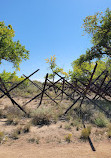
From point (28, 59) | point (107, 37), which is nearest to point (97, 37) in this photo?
point (107, 37)

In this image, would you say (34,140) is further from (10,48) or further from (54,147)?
(10,48)

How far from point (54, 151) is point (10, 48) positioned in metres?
12.5

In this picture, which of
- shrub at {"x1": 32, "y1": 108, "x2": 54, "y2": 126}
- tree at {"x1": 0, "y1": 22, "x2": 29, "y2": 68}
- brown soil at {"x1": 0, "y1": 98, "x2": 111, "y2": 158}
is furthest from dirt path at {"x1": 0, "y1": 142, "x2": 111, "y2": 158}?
tree at {"x1": 0, "y1": 22, "x2": 29, "y2": 68}

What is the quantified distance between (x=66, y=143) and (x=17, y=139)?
2.24m

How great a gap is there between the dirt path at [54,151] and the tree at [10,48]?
11.2m

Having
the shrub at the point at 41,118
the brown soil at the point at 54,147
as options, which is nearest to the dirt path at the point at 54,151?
the brown soil at the point at 54,147

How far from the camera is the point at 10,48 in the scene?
12.9 m

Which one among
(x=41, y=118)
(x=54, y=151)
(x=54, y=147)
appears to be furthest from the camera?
(x=41, y=118)

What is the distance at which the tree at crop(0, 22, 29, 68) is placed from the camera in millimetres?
12082

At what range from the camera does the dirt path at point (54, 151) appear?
365 centimetres

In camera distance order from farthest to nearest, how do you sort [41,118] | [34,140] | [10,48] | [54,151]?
[10,48] → [41,118] → [34,140] → [54,151]

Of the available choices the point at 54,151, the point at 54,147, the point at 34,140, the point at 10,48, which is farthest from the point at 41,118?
the point at 10,48

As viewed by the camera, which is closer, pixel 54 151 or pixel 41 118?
pixel 54 151

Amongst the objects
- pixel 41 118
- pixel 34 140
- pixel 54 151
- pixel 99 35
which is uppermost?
pixel 99 35
